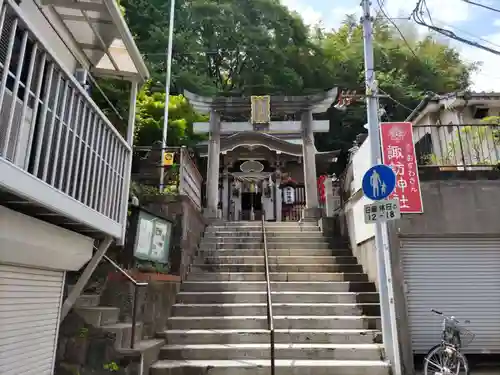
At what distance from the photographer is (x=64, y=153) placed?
395 centimetres

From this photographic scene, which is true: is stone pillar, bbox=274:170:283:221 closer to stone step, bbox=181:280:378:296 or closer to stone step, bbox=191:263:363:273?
stone step, bbox=191:263:363:273

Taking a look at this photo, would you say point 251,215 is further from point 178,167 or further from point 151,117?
point 178,167

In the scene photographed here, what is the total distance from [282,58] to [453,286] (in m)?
21.0

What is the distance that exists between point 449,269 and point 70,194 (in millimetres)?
7618

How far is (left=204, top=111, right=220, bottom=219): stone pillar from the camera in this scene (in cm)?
1492

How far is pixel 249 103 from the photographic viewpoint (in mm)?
15773

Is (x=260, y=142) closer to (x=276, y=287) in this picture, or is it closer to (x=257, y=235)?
(x=257, y=235)

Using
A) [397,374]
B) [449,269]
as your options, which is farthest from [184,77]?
[397,374]

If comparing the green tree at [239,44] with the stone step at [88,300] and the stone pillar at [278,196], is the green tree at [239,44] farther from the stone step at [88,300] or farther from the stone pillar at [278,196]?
the stone step at [88,300]

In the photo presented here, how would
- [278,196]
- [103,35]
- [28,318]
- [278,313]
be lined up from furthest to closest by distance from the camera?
[278,196], [278,313], [103,35], [28,318]

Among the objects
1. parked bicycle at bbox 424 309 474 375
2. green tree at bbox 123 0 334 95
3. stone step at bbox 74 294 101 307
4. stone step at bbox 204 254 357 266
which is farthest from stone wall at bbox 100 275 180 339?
green tree at bbox 123 0 334 95

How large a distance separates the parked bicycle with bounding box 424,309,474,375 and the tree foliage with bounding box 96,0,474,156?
61.5 ft

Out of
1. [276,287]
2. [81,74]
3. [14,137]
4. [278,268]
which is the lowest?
[276,287]

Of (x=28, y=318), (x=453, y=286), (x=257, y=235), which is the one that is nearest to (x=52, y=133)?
(x=28, y=318)
